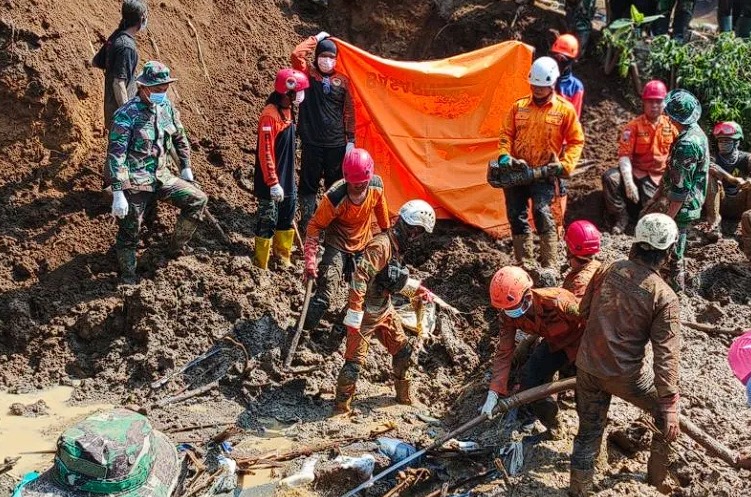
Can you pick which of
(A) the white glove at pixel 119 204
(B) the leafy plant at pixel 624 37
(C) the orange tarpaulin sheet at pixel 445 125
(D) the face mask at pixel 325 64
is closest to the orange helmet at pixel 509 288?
(C) the orange tarpaulin sheet at pixel 445 125

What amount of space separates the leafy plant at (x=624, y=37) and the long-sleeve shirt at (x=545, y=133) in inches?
130

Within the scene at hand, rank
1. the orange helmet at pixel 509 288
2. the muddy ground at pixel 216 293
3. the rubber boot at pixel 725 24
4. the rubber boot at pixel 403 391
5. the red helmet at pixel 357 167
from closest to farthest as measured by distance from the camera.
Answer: the orange helmet at pixel 509 288
the muddy ground at pixel 216 293
the red helmet at pixel 357 167
the rubber boot at pixel 403 391
the rubber boot at pixel 725 24

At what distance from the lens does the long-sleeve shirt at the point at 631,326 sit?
571 centimetres

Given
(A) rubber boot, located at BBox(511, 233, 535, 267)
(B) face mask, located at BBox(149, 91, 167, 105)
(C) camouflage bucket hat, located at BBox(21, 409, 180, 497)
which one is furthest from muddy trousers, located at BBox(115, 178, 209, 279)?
(C) camouflage bucket hat, located at BBox(21, 409, 180, 497)

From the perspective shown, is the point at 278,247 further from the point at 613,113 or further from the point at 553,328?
the point at 613,113

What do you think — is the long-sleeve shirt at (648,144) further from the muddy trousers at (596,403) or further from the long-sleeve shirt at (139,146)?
the long-sleeve shirt at (139,146)

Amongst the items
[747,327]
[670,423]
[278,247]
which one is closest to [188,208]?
[278,247]

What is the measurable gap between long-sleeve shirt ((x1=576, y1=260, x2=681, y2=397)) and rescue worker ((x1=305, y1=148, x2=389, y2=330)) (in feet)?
7.62

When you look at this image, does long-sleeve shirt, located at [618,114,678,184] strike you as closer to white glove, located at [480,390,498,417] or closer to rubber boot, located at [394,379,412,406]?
rubber boot, located at [394,379,412,406]

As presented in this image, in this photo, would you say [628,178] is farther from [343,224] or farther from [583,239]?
[343,224]

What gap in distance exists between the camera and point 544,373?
6.91 m

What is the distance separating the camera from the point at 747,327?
28.4 feet

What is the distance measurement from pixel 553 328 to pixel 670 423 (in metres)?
1.17

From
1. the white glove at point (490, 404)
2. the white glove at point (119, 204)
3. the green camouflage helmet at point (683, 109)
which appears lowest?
the white glove at point (490, 404)
